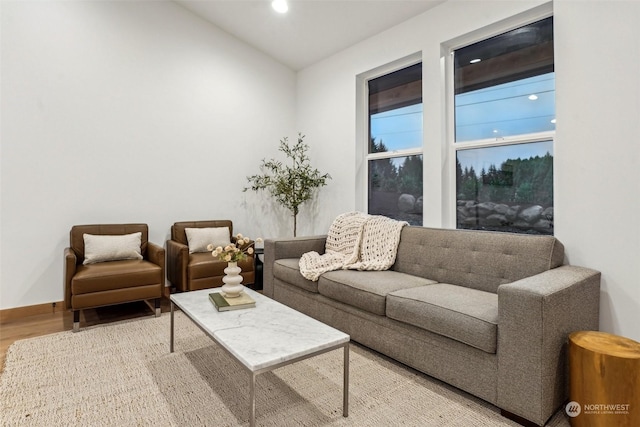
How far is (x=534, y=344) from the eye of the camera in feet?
5.28

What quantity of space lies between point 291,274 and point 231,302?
0.96 m

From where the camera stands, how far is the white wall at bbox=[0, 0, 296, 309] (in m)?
3.19

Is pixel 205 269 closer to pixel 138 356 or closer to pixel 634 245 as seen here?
pixel 138 356

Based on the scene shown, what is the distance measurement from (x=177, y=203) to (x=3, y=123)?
1667mm

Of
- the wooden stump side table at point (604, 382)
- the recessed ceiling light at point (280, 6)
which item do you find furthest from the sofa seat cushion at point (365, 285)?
the recessed ceiling light at point (280, 6)

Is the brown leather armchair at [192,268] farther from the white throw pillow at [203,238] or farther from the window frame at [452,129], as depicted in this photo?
the window frame at [452,129]

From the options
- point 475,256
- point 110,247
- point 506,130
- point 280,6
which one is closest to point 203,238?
point 110,247

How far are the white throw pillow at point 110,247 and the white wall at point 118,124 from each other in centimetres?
37

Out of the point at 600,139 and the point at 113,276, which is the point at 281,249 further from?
the point at 600,139

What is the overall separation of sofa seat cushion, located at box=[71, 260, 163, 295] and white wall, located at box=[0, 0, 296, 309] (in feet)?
2.17

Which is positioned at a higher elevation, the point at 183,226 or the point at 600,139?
the point at 600,139

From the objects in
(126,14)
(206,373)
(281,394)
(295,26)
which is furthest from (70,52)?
(281,394)

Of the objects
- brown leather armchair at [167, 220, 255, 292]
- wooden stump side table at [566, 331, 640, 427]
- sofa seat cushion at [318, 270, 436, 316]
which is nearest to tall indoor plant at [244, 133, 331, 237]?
brown leather armchair at [167, 220, 255, 292]

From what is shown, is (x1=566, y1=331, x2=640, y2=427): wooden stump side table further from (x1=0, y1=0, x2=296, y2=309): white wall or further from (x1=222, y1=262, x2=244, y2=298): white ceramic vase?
(x1=0, y1=0, x2=296, y2=309): white wall
